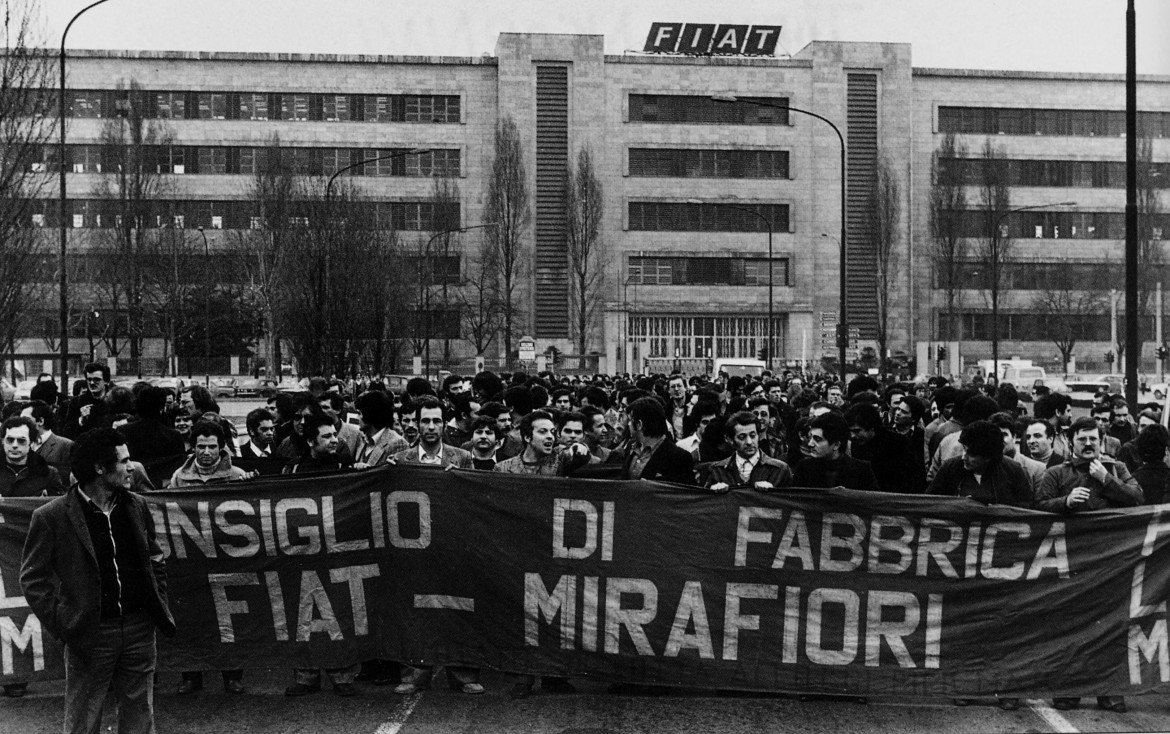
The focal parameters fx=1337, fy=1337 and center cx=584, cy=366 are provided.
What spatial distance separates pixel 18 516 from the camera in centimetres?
867

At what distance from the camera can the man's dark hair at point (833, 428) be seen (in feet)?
30.7

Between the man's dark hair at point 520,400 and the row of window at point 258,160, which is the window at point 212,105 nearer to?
the row of window at point 258,160

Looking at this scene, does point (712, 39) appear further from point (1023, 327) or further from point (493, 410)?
point (493, 410)

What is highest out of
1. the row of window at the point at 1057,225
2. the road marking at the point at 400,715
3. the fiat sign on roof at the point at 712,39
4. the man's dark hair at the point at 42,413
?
Result: the fiat sign on roof at the point at 712,39

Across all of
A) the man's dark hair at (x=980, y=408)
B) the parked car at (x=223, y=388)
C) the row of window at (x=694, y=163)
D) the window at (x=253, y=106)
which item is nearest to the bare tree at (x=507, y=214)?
the row of window at (x=694, y=163)

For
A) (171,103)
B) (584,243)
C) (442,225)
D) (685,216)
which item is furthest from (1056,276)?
(171,103)

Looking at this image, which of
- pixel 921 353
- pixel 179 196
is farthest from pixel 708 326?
pixel 179 196

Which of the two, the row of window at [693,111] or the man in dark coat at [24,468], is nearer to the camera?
the man in dark coat at [24,468]

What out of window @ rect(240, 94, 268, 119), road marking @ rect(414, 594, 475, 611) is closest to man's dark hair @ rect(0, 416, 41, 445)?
road marking @ rect(414, 594, 475, 611)

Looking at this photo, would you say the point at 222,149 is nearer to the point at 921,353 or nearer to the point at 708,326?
the point at 708,326

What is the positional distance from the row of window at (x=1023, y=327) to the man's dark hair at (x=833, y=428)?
68398 mm

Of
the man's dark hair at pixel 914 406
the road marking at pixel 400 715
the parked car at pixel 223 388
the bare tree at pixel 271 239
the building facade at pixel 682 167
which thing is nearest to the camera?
the road marking at pixel 400 715

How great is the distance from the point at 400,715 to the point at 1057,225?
2923 inches

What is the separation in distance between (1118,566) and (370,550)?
4708mm
